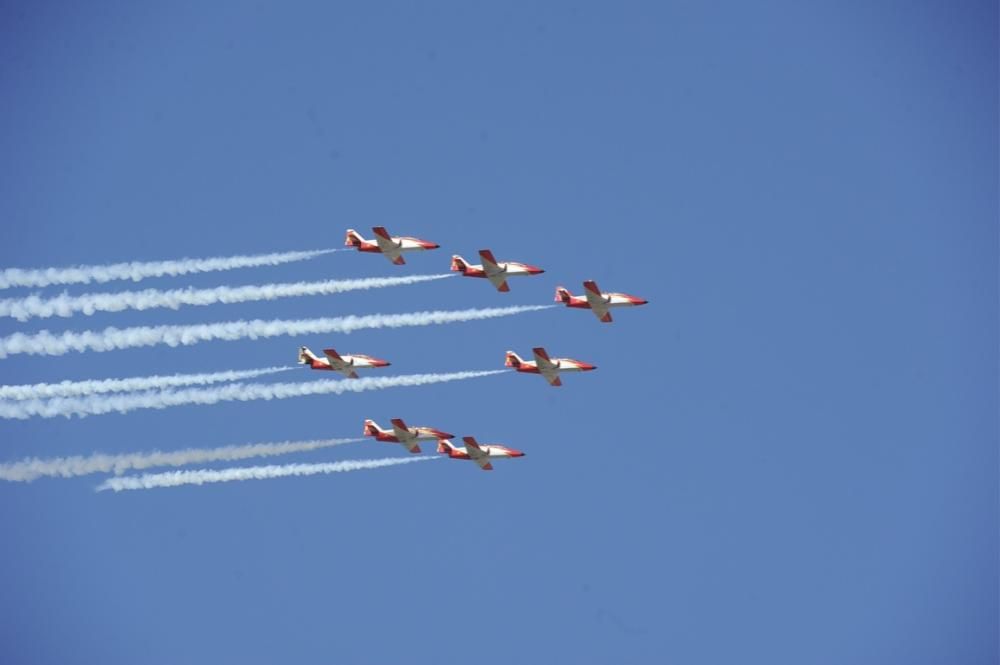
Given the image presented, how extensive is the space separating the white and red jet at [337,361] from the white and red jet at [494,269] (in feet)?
18.8

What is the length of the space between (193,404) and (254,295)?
6199mm

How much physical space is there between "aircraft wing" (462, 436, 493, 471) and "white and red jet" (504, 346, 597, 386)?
487 cm

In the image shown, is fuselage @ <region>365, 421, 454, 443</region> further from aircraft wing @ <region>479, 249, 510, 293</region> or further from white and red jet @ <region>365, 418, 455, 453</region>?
aircraft wing @ <region>479, 249, 510, 293</region>

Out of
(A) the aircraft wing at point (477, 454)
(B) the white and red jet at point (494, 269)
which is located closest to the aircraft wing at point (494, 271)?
(B) the white and red jet at point (494, 269)

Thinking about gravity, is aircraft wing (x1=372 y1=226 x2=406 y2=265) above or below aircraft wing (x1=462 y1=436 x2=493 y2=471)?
above

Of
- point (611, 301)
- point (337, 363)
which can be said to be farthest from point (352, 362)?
point (611, 301)

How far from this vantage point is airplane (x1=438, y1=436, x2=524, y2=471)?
8481 cm

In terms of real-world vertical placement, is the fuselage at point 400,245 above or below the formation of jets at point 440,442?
above

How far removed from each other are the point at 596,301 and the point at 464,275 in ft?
20.7

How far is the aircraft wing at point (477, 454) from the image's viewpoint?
278 feet

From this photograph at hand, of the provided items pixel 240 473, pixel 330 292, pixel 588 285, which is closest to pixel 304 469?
pixel 240 473

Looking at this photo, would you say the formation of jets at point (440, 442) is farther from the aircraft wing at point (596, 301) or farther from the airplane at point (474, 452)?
the aircraft wing at point (596, 301)

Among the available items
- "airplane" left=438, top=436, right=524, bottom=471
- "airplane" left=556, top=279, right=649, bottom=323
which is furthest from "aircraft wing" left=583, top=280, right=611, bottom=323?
"airplane" left=438, top=436, right=524, bottom=471

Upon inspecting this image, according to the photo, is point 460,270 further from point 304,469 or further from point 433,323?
point 304,469
